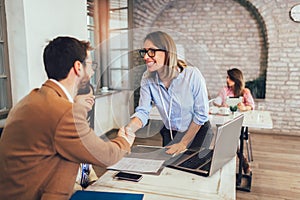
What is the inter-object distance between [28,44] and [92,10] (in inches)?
45.2

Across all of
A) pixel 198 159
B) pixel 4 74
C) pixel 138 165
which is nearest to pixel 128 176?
pixel 138 165

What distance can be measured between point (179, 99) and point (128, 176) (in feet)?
1.35

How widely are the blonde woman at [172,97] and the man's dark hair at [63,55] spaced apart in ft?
0.73

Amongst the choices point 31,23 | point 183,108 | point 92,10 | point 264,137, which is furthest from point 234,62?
point 183,108

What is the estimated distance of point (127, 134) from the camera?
1039 mm

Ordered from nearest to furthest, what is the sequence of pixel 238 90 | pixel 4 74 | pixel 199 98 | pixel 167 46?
pixel 167 46 → pixel 199 98 → pixel 4 74 → pixel 238 90

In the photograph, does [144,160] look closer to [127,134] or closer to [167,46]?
[127,134]

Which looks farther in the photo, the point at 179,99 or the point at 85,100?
the point at 179,99

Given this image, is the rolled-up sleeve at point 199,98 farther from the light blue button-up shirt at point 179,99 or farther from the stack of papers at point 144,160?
the stack of papers at point 144,160

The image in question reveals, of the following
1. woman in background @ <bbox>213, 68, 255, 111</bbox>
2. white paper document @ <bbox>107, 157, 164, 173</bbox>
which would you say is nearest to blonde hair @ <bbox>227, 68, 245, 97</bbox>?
woman in background @ <bbox>213, 68, 255, 111</bbox>

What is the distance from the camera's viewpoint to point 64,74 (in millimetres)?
883

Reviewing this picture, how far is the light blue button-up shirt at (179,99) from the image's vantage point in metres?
1.11

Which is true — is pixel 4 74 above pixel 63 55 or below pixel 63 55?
below

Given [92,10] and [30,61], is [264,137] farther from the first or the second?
[30,61]
